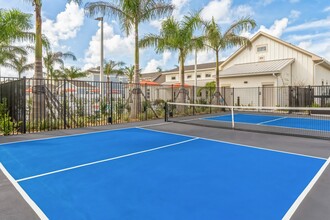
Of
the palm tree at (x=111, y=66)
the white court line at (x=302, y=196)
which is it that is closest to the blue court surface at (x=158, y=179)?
the white court line at (x=302, y=196)

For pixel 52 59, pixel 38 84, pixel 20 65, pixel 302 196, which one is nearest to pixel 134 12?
pixel 38 84

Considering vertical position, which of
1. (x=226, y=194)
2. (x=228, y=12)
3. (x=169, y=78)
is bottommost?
(x=226, y=194)

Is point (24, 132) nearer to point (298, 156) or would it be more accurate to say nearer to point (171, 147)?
point (171, 147)

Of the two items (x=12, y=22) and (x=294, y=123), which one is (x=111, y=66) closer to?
(x=12, y=22)

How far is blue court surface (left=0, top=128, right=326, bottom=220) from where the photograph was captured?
385 centimetres

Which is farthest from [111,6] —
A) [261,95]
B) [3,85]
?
[261,95]

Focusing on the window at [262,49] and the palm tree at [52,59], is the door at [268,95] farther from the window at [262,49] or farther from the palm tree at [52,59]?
the palm tree at [52,59]

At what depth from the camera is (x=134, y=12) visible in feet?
51.5

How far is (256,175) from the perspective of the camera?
5.42 meters

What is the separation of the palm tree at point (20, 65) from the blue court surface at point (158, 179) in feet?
69.2

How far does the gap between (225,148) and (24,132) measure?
8.76 metres

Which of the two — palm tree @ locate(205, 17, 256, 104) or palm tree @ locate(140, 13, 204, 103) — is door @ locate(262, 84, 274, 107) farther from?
palm tree @ locate(140, 13, 204, 103)

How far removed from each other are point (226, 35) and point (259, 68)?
225 inches

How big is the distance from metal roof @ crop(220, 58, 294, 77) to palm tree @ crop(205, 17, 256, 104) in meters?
3.31
